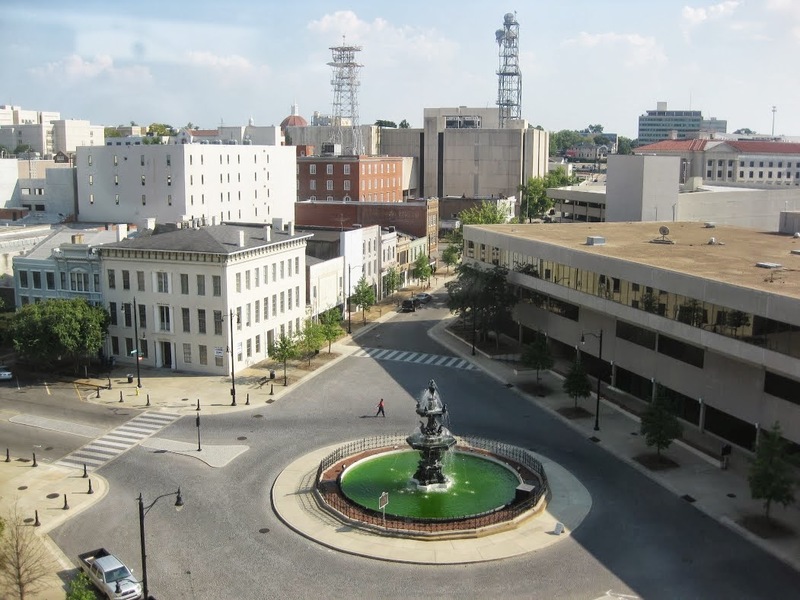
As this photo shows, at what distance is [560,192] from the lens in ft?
408

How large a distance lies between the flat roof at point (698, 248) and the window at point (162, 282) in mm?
29158

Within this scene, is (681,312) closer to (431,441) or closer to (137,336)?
(431,441)

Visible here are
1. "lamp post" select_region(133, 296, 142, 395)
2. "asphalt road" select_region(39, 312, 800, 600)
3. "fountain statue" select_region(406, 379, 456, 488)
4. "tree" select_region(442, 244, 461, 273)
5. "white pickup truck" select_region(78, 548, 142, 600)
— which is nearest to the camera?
"white pickup truck" select_region(78, 548, 142, 600)

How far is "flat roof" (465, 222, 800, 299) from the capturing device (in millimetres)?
48625

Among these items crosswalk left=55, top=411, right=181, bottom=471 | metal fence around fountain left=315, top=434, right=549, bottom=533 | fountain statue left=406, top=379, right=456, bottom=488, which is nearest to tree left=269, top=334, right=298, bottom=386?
crosswalk left=55, top=411, right=181, bottom=471

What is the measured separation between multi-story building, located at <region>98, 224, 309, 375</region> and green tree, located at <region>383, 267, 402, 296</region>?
102 feet

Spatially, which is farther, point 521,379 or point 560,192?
point 560,192

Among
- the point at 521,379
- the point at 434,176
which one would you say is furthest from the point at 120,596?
the point at 434,176

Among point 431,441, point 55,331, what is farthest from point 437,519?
point 55,331

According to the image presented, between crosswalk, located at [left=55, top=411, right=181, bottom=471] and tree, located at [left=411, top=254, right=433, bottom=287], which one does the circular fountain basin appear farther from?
tree, located at [left=411, top=254, right=433, bottom=287]

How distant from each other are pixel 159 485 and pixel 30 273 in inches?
1340

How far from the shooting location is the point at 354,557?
3491cm

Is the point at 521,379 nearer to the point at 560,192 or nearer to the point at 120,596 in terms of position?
the point at 120,596

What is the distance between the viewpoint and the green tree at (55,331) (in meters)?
59.7
